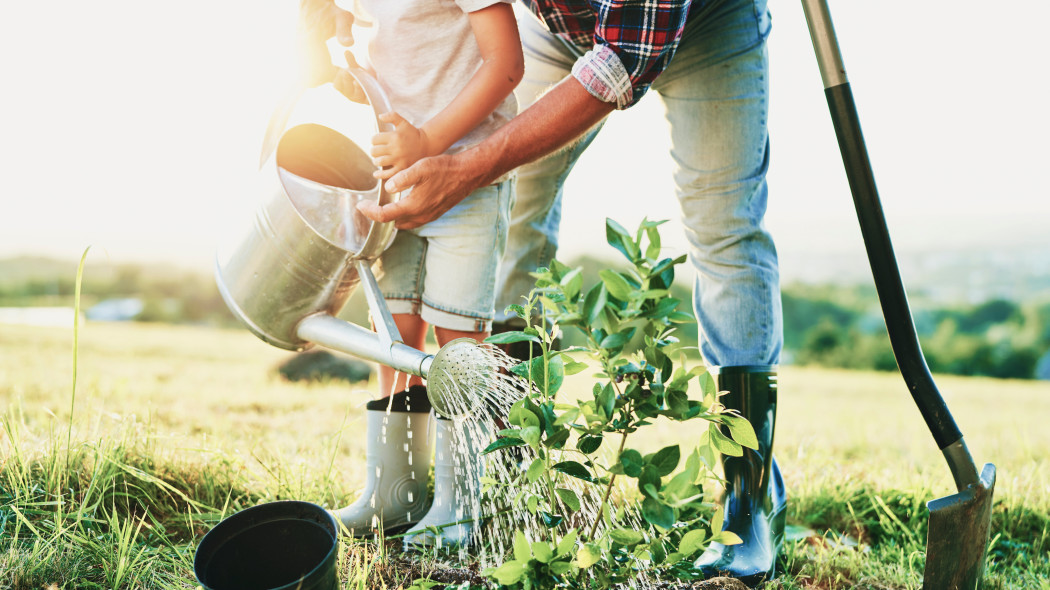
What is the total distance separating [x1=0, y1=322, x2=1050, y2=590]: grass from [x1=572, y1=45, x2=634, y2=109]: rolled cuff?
96 cm

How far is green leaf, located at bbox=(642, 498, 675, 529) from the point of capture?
3.36 feet

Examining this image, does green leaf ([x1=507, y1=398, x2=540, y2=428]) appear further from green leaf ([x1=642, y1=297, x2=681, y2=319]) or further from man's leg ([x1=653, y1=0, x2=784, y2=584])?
man's leg ([x1=653, y1=0, x2=784, y2=584])

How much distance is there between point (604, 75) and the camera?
1.41 m

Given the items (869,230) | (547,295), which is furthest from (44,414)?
(869,230)

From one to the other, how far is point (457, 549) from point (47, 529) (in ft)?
2.84

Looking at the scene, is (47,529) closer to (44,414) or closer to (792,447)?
(44,414)

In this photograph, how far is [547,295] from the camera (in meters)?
1.07

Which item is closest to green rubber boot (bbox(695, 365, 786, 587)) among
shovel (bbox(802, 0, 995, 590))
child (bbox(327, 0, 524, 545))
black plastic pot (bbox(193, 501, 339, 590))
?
shovel (bbox(802, 0, 995, 590))

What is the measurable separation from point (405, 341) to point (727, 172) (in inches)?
34.3

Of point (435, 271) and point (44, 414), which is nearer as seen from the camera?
point (435, 271)

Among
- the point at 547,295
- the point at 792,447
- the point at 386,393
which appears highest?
the point at 547,295

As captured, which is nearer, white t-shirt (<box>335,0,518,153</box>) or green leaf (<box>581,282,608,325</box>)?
green leaf (<box>581,282,608,325</box>)

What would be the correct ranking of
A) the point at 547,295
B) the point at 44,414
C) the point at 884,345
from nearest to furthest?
A: the point at 547,295 < the point at 44,414 < the point at 884,345

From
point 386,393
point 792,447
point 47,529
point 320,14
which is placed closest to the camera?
point 47,529
